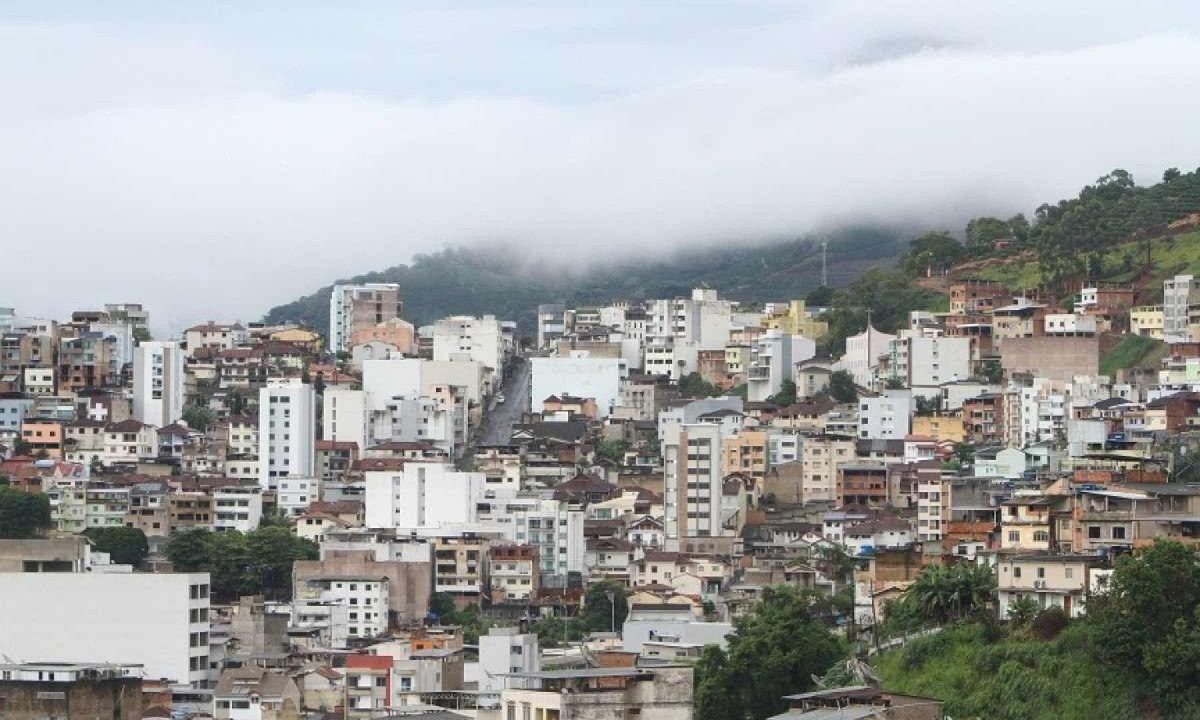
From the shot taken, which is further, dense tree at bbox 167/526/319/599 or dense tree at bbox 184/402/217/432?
dense tree at bbox 184/402/217/432

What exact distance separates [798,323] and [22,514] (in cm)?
3746

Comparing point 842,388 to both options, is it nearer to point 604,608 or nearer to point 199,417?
point 199,417

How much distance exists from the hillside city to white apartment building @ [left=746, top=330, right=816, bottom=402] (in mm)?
161

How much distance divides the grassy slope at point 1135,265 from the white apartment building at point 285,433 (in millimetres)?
26819

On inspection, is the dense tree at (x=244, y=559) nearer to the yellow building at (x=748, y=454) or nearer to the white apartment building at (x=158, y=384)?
the yellow building at (x=748, y=454)

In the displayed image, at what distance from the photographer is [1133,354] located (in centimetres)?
10019

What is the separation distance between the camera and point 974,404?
96.9 m

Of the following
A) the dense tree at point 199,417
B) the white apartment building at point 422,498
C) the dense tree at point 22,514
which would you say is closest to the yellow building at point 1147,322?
the white apartment building at point 422,498

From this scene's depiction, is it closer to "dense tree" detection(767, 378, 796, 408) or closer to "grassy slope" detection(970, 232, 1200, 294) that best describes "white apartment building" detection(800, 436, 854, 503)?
"dense tree" detection(767, 378, 796, 408)

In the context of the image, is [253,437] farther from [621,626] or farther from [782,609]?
[782,609]

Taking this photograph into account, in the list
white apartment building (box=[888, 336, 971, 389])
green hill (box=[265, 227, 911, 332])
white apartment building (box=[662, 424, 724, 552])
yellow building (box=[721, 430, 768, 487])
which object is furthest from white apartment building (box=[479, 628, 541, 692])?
green hill (box=[265, 227, 911, 332])

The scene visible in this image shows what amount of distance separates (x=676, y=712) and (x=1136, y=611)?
786 centimetres

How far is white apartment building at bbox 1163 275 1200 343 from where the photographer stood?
101 meters

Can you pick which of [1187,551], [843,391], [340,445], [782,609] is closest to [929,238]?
[843,391]
